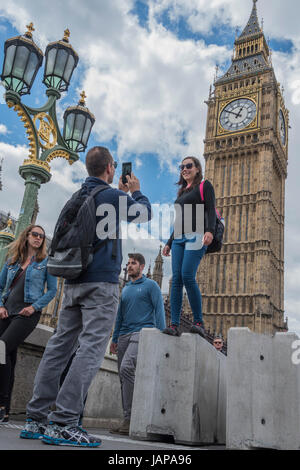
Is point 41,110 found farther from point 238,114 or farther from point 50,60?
point 238,114

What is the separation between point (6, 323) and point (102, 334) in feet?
4.12

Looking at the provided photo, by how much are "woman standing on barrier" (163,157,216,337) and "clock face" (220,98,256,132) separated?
123 ft

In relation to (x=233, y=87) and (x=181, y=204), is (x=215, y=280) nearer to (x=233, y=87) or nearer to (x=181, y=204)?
(x=233, y=87)

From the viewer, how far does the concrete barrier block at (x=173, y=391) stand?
8.42 ft

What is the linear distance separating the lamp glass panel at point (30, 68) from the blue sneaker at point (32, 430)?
4623 mm

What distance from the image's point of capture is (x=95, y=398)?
4.54 m

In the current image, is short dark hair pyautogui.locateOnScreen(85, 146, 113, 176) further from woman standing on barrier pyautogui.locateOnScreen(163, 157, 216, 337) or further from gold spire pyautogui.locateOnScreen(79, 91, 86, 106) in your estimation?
gold spire pyautogui.locateOnScreen(79, 91, 86, 106)

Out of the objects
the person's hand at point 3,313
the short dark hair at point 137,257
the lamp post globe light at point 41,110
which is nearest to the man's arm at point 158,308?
the short dark hair at point 137,257

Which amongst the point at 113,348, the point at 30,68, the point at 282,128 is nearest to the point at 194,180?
the point at 113,348

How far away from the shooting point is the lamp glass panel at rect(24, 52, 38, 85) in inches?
218

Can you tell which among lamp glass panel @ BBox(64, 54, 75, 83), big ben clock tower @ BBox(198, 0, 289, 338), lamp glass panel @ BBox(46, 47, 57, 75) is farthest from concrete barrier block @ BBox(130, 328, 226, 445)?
big ben clock tower @ BBox(198, 0, 289, 338)

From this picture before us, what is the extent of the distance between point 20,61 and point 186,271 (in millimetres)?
4094

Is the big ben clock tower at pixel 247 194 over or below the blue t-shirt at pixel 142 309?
over

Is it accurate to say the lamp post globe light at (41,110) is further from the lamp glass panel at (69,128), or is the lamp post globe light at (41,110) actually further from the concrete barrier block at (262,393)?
the concrete barrier block at (262,393)
